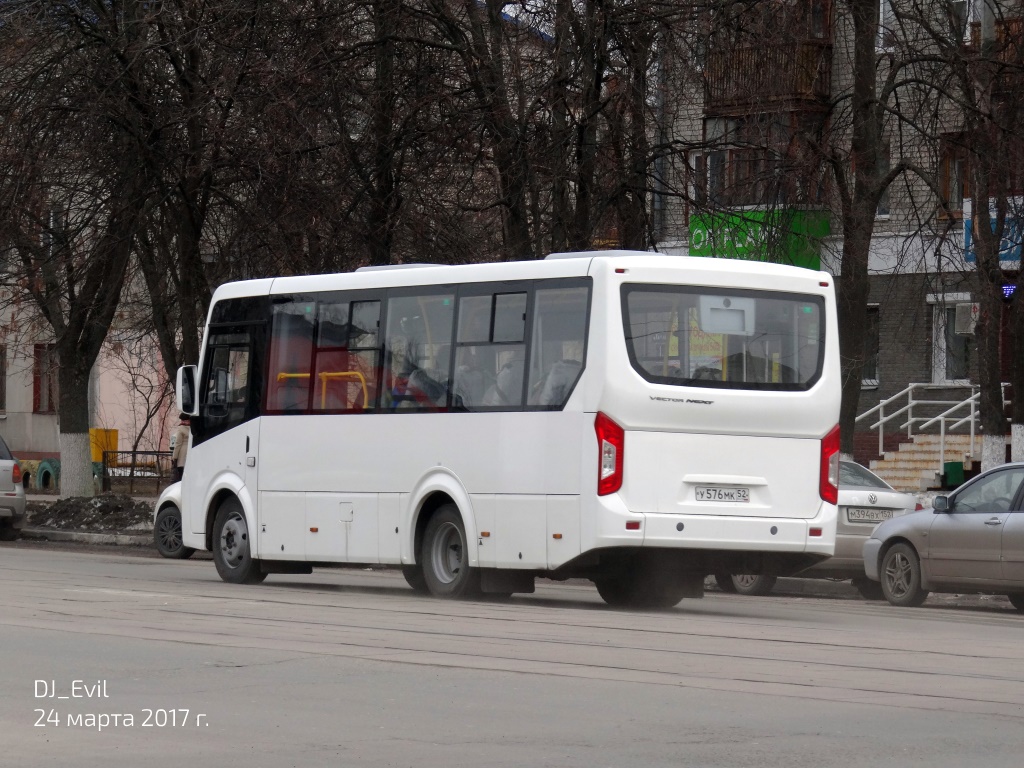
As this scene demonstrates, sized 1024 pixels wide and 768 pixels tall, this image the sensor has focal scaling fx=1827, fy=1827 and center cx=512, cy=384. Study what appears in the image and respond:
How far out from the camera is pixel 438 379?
53.8ft

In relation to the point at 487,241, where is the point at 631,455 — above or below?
below

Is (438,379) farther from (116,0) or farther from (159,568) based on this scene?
(116,0)

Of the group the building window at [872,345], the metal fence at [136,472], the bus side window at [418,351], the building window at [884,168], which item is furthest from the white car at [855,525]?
the metal fence at [136,472]

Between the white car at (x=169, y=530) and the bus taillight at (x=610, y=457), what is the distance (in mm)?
11129

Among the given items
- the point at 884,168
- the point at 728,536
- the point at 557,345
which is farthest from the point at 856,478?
the point at 884,168

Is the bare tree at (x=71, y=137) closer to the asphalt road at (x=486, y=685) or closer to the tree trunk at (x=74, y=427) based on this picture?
the tree trunk at (x=74, y=427)

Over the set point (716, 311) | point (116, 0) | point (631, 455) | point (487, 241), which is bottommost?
point (631, 455)

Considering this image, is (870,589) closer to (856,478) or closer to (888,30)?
(856,478)

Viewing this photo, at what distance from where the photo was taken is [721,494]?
49.5 ft

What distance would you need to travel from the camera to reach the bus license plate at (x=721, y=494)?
49.3ft

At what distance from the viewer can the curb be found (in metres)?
28.5

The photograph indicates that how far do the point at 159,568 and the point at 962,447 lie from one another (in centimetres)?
1889

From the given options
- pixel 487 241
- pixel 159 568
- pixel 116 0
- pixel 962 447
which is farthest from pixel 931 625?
pixel 962 447

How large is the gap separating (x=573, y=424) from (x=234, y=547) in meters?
4.94
